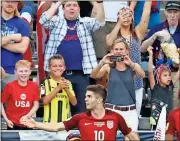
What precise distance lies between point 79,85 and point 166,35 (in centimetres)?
153

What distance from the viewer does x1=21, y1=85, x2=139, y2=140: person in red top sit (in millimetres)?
8727

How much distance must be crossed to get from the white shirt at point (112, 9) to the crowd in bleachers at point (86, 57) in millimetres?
15

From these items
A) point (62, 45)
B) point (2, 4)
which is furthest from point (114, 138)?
point (2, 4)

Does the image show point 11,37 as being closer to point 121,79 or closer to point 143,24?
point 121,79

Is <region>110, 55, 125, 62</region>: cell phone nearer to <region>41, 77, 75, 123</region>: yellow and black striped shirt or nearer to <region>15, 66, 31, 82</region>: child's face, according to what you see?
<region>41, 77, 75, 123</region>: yellow and black striped shirt

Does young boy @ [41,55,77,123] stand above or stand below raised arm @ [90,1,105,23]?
below

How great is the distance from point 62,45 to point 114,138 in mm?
1984

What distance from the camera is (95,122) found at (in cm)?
876

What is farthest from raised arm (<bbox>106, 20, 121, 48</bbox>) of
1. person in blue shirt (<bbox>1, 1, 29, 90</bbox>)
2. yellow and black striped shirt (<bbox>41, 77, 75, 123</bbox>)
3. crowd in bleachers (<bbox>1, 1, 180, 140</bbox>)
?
person in blue shirt (<bbox>1, 1, 29, 90</bbox>)

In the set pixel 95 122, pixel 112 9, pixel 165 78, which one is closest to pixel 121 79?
pixel 165 78

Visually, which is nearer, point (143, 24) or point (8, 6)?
point (8, 6)

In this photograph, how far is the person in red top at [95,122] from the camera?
8.73m

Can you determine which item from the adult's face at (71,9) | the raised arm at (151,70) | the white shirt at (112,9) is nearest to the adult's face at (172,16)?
the raised arm at (151,70)

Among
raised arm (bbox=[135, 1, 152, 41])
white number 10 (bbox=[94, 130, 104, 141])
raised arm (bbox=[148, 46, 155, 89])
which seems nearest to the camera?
white number 10 (bbox=[94, 130, 104, 141])
